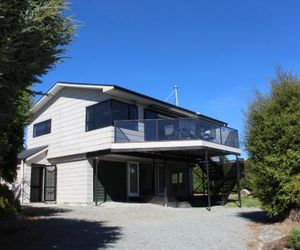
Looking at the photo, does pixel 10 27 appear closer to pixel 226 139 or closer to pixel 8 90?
pixel 8 90

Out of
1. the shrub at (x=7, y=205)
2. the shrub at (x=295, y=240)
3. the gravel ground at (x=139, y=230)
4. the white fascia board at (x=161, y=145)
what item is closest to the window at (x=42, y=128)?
the white fascia board at (x=161, y=145)

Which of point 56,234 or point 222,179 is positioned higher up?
point 222,179

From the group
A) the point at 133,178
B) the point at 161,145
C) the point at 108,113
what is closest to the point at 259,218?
the point at 161,145

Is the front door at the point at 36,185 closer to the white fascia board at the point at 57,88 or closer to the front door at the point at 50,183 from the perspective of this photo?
the front door at the point at 50,183

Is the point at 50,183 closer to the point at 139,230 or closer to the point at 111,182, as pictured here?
the point at 111,182

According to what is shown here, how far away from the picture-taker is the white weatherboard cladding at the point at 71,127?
2352 centimetres

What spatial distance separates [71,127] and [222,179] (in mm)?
9612

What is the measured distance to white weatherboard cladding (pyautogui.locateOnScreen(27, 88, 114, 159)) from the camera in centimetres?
2352

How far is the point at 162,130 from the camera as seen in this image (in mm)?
22391

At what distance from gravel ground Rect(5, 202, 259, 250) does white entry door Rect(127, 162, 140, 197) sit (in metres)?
7.01

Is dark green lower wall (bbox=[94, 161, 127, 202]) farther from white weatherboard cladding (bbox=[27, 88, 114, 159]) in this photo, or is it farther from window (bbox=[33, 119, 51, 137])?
window (bbox=[33, 119, 51, 137])

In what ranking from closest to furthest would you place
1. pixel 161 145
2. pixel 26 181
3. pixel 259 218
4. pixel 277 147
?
pixel 277 147, pixel 259 218, pixel 161 145, pixel 26 181

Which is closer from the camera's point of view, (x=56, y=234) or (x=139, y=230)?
(x=56, y=234)

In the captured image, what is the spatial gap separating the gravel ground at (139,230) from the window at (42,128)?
1020 centimetres
